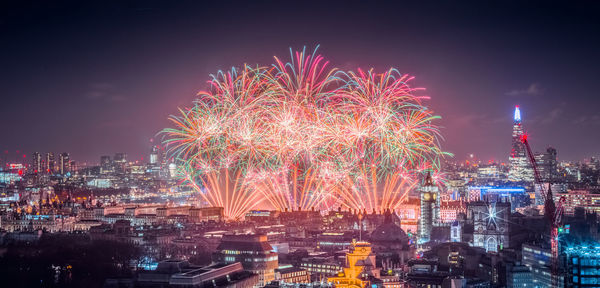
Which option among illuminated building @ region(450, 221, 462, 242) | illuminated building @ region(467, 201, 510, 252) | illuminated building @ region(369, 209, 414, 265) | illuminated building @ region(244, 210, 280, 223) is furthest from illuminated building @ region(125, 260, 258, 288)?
illuminated building @ region(244, 210, 280, 223)

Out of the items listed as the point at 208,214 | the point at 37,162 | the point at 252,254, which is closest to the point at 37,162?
the point at 37,162

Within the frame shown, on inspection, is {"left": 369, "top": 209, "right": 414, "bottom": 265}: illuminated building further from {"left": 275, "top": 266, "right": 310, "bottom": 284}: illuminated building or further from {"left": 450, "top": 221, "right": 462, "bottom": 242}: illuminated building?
{"left": 275, "top": 266, "right": 310, "bottom": 284}: illuminated building

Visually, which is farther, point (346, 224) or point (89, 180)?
point (89, 180)

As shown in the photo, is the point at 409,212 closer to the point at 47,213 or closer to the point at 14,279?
the point at 47,213

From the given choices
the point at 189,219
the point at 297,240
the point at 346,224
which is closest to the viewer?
the point at 297,240

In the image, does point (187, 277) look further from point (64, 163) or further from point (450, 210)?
point (64, 163)

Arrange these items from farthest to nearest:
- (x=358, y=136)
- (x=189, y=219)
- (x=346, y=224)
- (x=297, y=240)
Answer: (x=189, y=219) → (x=346, y=224) → (x=297, y=240) → (x=358, y=136)

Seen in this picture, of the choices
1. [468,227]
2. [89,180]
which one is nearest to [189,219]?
[468,227]
